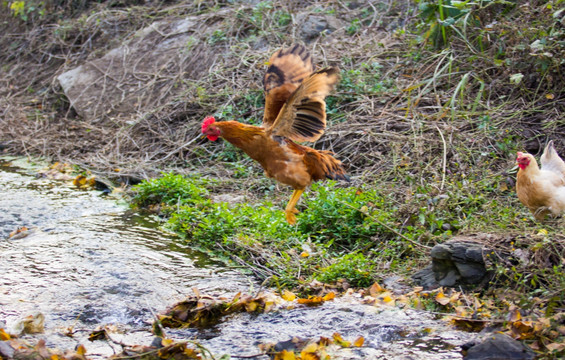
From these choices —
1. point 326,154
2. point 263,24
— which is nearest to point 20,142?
point 263,24

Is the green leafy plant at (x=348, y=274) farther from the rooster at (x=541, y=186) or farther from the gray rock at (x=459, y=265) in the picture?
the rooster at (x=541, y=186)

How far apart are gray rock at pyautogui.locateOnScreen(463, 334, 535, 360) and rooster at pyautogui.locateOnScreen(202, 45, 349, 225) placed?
6.75ft

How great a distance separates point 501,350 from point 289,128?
228 centimetres

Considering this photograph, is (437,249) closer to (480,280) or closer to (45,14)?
(480,280)

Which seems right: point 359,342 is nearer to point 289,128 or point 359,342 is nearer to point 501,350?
point 501,350

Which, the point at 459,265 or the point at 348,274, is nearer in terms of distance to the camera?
the point at 459,265

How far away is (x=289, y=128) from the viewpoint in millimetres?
4531

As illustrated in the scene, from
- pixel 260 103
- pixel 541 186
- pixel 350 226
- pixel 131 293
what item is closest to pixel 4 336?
pixel 131 293

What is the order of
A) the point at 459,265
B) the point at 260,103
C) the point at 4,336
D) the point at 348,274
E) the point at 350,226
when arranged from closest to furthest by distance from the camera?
1. the point at 4,336
2. the point at 459,265
3. the point at 348,274
4. the point at 350,226
5. the point at 260,103

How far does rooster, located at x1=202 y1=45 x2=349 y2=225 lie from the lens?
169 inches

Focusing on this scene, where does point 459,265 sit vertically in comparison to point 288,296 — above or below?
above

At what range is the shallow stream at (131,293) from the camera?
3.28 meters

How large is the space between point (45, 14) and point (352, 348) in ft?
36.5

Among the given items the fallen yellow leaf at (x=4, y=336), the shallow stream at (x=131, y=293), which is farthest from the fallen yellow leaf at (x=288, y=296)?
the fallen yellow leaf at (x=4, y=336)
